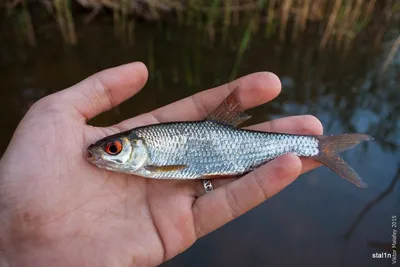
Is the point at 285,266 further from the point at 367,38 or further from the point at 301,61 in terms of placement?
the point at 367,38

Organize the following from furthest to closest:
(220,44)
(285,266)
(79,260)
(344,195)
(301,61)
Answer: (220,44)
(301,61)
(344,195)
(285,266)
(79,260)

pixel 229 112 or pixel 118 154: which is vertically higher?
pixel 229 112

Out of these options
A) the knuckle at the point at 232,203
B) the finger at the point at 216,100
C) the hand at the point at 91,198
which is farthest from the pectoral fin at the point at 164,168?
the finger at the point at 216,100

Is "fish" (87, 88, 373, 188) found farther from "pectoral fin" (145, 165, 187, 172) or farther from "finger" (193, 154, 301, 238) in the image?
"finger" (193, 154, 301, 238)

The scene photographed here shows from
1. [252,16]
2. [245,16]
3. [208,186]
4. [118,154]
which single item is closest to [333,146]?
[208,186]

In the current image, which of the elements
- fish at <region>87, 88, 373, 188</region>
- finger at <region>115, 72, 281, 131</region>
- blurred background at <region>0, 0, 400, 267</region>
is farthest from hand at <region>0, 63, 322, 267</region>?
blurred background at <region>0, 0, 400, 267</region>

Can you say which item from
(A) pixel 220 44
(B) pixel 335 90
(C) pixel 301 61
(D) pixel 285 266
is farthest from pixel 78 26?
(D) pixel 285 266

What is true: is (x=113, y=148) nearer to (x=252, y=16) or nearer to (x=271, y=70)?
(x=271, y=70)
